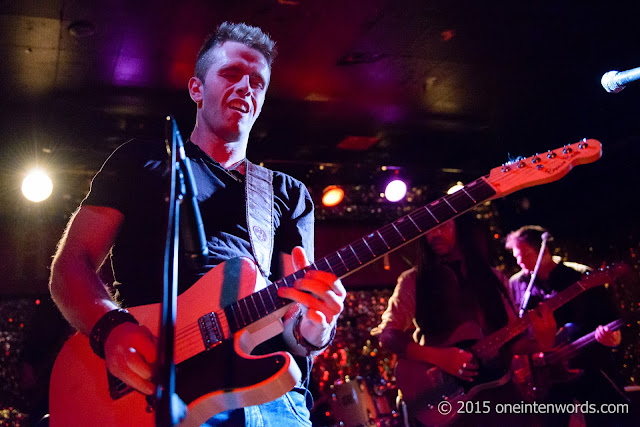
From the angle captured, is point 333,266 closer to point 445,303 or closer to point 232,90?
point 232,90

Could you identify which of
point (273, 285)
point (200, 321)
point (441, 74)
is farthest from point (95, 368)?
point (441, 74)

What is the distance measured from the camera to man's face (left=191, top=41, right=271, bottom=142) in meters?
2.64

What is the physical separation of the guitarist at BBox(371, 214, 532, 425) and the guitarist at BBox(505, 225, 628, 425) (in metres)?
0.81

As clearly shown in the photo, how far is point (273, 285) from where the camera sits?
83.0 inches

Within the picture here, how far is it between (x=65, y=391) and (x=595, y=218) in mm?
8457

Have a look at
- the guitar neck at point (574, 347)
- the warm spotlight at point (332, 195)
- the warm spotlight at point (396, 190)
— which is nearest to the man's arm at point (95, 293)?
the guitar neck at point (574, 347)

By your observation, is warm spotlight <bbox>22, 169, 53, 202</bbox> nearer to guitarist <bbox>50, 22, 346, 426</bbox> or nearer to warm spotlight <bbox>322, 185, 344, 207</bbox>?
warm spotlight <bbox>322, 185, 344, 207</bbox>

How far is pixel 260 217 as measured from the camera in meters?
2.43

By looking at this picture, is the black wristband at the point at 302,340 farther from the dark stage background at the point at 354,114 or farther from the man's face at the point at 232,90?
the dark stage background at the point at 354,114

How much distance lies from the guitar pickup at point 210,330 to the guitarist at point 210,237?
142 millimetres

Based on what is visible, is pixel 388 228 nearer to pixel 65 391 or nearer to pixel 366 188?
pixel 65 391

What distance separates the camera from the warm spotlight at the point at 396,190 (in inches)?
341

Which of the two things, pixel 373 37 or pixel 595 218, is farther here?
pixel 595 218

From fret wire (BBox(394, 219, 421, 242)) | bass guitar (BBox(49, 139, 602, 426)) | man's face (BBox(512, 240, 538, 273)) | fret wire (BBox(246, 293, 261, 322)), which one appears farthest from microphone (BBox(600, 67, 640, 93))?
man's face (BBox(512, 240, 538, 273))
